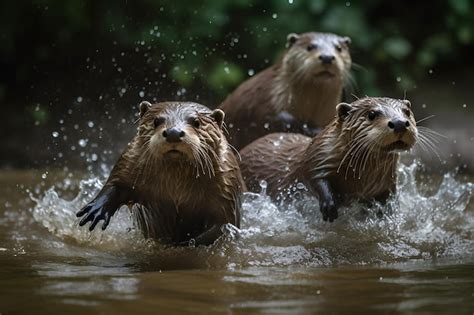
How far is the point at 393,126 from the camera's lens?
3.96 metres

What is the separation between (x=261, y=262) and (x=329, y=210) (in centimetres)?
65

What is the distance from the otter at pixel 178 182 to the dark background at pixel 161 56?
353 cm

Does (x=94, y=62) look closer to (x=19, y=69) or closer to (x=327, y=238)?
(x=19, y=69)

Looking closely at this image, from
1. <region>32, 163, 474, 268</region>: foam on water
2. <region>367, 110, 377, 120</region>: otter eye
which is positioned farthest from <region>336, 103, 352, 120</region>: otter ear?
<region>32, 163, 474, 268</region>: foam on water

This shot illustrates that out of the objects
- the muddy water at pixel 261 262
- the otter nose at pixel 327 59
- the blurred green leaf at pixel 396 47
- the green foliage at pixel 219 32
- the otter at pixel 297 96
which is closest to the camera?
the muddy water at pixel 261 262

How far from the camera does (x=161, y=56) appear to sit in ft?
26.6

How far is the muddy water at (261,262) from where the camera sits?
9.35 feet

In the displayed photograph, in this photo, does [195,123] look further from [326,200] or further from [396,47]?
[396,47]

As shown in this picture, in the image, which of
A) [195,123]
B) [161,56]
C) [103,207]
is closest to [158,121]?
[195,123]

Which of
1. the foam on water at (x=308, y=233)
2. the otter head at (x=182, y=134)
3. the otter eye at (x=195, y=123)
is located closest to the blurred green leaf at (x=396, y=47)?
the foam on water at (x=308, y=233)

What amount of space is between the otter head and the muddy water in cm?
38

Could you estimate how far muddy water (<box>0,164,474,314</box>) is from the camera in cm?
285

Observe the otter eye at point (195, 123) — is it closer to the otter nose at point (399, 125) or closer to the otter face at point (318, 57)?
the otter nose at point (399, 125)

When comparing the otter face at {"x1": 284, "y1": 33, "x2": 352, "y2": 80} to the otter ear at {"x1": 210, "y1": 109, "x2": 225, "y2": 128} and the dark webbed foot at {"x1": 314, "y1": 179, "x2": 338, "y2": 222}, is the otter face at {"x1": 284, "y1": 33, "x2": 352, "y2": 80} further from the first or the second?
the otter ear at {"x1": 210, "y1": 109, "x2": 225, "y2": 128}
